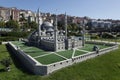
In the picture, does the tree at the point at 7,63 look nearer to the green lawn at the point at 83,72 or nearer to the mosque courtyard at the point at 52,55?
the green lawn at the point at 83,72

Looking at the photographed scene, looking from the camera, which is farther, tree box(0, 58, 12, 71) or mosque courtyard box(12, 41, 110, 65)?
mosque courtyard box(12, 41, 110, 65)

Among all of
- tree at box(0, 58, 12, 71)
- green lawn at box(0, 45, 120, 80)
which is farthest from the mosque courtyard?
tree at box(0, 58, 12, 71)

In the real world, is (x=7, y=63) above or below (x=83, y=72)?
above

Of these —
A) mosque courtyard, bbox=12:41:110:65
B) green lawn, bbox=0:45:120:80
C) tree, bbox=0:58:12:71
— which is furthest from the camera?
mosque courtyard, bbox=12:41:110:65

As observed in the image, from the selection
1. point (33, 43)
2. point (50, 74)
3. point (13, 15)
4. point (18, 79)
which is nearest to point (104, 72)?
point (50, 74)

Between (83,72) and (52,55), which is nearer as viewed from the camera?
(83,72)

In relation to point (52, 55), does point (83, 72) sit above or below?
below

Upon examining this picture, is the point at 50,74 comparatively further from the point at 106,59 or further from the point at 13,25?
the point at 13,25

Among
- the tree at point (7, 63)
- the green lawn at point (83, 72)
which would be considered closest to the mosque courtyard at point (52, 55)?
the green lawn at point (83, 72)

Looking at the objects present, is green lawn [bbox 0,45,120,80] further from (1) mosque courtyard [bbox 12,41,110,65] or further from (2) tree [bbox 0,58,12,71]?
(1) mosque courtyard [bbox 12,41,110,65]

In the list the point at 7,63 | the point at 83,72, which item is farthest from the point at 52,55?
the point at 7,63

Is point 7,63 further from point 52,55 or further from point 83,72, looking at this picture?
point 83,72

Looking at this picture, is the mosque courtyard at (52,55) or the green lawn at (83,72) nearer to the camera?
the green lawn at (83,72)

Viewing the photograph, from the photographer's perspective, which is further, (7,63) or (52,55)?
(52,55)
